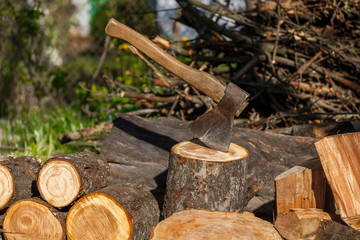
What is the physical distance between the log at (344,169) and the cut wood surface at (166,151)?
2.77 ft

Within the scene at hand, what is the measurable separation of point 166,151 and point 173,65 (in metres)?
0.94

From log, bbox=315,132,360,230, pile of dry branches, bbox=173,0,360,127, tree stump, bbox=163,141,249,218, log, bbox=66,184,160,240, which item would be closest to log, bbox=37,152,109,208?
log, bbox=66,184,160,240

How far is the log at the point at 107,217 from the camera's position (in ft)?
7.52

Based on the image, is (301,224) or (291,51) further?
(291,51)

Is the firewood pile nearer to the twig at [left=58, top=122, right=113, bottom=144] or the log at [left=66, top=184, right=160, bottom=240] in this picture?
the log at [left=66, top=184, right=160, bottom=240]

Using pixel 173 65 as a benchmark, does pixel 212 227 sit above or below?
below

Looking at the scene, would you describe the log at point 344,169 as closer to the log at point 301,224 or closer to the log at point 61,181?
the log at point 301,224

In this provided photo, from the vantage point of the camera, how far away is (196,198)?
8.25ft

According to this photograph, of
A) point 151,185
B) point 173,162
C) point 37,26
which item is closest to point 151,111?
point 151,185

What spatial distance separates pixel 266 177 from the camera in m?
3.08

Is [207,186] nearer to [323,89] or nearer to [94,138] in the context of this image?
[94,138]

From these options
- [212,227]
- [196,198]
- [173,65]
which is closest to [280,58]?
[173,65]

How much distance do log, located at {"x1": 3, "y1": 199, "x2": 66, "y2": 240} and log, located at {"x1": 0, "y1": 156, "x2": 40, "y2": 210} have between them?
14 cm

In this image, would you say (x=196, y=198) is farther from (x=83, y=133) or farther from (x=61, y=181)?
(x=83, y=133)
